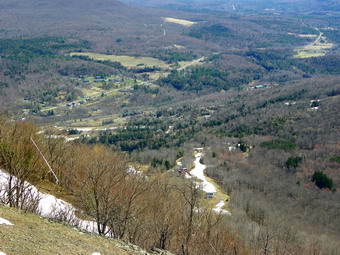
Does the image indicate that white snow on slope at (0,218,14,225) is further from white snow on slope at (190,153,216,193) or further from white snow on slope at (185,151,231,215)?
white snow on slope at (190,153,216,193)

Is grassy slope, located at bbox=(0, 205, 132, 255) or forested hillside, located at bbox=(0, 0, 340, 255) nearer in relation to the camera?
grassy slope, located at bbox=(0, 205, 132, 255)

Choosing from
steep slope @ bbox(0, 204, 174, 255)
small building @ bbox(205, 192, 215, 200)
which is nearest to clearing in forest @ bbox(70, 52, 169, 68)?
small building @ bbox(205, 192, 215, 200)

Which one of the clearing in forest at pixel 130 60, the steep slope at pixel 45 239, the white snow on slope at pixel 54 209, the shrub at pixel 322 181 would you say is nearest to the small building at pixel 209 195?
the shrub at pixel 322 181

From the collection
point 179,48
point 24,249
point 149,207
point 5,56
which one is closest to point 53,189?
point 149,207

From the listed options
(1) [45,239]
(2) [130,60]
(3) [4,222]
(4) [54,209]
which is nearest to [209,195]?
(4) [54,209]

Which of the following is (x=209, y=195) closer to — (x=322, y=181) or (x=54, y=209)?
(x=322, y=181)
